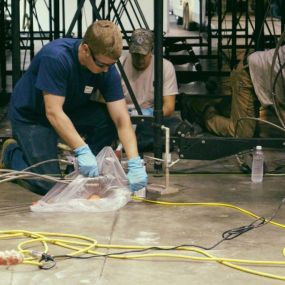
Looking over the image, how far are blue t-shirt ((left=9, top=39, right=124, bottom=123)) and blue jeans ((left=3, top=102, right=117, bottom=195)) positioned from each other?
0.27 ft

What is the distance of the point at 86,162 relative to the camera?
534cm

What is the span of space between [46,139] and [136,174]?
0.83 metres

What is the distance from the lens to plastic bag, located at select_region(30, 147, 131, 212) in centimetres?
532

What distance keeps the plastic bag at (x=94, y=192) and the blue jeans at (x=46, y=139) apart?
0.40 metres

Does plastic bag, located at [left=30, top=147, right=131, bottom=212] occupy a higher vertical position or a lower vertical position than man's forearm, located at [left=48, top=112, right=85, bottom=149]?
lower

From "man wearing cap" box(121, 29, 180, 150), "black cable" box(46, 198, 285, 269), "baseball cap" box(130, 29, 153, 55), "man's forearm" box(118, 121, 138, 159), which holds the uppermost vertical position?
"baseball cap" box(130, 29, 153, 55)

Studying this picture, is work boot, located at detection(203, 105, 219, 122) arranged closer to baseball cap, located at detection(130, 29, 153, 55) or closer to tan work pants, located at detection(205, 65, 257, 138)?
tan work pants, located at detection(205, 65, 257, 138)

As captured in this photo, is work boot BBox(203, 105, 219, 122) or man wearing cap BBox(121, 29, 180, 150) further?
work boot BBox(203, 105, 219, 122)

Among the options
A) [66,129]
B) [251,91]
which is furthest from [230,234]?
[251,91]

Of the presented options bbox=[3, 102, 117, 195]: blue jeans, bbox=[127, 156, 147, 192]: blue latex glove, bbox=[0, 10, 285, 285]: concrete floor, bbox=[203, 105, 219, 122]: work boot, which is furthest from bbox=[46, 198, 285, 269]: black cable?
bbox=[203, 105, 219, 122]: work boot

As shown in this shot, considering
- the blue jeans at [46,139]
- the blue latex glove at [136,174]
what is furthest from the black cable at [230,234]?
the blue jeans at [46,139]

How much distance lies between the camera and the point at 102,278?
4094mm

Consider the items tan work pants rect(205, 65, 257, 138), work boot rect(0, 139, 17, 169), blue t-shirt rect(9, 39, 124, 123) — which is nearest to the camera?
blue t-shirt rect(9, 39, 124, 123)

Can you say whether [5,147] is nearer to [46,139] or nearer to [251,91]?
[46,139]
